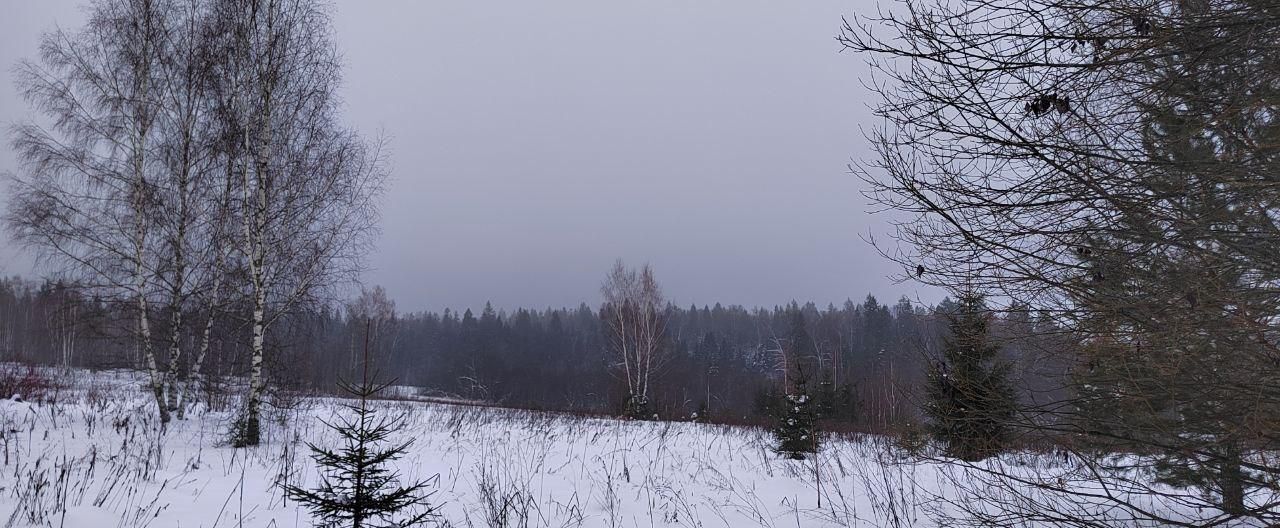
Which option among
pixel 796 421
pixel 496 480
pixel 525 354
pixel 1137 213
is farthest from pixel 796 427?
pixel 525 354

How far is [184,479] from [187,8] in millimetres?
8557

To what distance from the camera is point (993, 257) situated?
331cm

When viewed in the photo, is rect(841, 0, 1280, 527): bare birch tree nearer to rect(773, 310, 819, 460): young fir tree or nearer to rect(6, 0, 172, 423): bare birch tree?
rect(773, 310, 819, 460): young fir tree

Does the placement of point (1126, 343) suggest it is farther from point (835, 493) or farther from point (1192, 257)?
point (835, 493)

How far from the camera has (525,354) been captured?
57.9 metres

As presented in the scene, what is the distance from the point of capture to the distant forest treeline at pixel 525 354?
12117 mm

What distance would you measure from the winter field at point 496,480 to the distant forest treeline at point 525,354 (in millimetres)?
2067

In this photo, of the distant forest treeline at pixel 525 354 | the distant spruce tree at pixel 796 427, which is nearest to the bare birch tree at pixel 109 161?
the distant forest treeline at pixel 525 354

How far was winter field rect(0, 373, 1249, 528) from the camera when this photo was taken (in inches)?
176

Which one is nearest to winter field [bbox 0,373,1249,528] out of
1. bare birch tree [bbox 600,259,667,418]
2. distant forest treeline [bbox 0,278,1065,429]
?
distant forest treeline [bbox 0,278,1065,429]

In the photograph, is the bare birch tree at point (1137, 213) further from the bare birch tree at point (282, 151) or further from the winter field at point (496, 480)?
the bare birch tree at point (282, 151)

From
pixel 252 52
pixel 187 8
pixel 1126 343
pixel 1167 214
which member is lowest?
pixel 1126 343

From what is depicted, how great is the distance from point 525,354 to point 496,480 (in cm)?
5320

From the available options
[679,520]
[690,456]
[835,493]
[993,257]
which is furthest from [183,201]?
[993,257]
